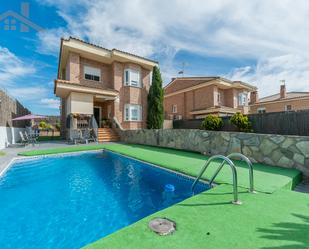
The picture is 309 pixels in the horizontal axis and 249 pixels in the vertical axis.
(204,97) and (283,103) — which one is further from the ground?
(204,97)

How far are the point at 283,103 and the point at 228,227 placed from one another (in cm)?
3237

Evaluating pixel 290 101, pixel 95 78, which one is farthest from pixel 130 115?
pixel 290 101

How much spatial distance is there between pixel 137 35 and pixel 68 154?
1166cm

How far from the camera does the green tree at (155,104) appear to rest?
21.7 meters

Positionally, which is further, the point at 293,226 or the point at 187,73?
the point at 187,73

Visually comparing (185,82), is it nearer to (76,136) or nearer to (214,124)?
(214,124)

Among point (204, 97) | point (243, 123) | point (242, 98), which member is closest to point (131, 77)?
point (204, 97)

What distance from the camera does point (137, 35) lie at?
15.8 m

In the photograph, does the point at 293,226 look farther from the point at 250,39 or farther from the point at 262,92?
the point at 262,92

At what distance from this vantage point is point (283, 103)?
1111 inches

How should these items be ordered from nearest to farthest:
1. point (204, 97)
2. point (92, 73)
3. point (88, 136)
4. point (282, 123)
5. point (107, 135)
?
point (282, 123)
point (88, 136)
point (107, 135)
point (92, 73)
point (204, 97)

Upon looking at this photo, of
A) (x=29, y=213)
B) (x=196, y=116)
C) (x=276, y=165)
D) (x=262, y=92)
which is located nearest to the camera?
(x=29, y=213)

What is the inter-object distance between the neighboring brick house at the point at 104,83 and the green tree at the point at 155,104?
1.03 metres

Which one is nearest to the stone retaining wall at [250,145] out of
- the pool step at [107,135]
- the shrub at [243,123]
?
the shrub at [243,123]
